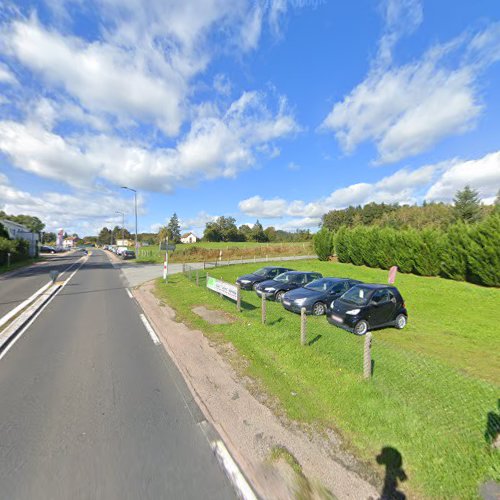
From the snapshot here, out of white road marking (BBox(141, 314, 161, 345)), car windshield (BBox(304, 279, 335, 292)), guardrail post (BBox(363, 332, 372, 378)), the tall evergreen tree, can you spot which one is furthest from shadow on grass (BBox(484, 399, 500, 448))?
the tall evergreen tree

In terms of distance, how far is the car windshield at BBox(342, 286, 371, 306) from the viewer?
29.0 ft

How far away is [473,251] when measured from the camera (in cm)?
1856

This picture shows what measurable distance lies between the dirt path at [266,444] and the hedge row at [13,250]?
3093 cm

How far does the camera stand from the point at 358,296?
909cm

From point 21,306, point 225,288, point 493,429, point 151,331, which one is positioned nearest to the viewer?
point 493,429

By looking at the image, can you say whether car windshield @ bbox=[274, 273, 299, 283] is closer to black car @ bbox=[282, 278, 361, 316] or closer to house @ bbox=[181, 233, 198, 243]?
black car @ bbox=[282, 278, 361, 316]

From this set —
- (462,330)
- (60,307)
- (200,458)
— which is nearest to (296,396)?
(200,458)

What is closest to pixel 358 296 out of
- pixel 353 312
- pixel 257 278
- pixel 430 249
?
pixel 353 312

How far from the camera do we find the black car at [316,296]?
33.1 ft

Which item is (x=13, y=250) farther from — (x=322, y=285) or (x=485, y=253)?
(x=485, y=253)

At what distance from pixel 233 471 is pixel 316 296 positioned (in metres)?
7.83

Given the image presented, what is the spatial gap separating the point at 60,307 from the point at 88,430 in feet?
29.0

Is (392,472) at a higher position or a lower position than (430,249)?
lower

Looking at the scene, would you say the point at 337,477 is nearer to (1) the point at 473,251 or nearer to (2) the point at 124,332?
(2) the point at 124,332
